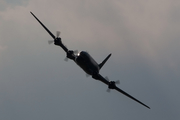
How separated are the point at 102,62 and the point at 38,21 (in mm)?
24830

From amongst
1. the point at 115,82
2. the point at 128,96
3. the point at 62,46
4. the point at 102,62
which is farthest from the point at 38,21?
the point at 128,96

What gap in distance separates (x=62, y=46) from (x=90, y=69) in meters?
13.1

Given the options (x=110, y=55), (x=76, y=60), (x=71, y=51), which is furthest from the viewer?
(x=110, y=55)

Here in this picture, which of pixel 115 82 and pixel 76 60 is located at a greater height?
pixel 115 82

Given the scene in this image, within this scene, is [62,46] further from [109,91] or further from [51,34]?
[109,91]

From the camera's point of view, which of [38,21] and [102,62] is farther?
[102,62]

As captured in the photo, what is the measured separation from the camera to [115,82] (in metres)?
90.1

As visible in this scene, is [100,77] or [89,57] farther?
[100,77]

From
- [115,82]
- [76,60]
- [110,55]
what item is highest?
[110,55]

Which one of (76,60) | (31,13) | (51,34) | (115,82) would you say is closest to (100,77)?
(115,82)

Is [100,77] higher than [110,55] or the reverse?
the reverse

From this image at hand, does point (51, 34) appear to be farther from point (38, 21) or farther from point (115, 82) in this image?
point (115, 82)

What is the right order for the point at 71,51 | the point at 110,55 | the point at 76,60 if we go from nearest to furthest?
1. the point at 76,60
2. the point at 71,51
3. the point at 110,55

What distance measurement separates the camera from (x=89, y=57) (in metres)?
84.6
